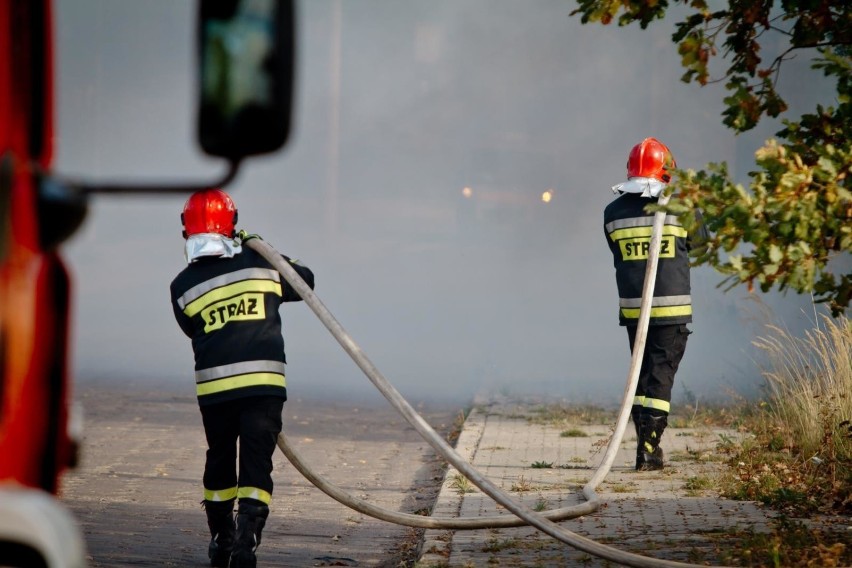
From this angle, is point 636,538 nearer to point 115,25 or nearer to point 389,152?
point 115,25

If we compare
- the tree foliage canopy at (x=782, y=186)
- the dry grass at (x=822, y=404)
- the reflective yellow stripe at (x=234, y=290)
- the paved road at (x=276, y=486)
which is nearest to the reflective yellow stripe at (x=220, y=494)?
the paved road at (x=276, y=486)

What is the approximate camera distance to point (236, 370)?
223 inches

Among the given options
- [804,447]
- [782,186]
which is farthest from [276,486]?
[782,186]

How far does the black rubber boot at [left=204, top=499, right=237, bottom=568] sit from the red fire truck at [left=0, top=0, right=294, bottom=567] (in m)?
3.50

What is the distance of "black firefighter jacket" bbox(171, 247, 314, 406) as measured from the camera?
224 inches

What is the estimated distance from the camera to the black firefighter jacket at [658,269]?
7.88 meters

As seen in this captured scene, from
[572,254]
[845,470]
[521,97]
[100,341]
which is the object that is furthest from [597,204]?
[845,470]

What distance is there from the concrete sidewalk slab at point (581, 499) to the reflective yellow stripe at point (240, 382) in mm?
1057

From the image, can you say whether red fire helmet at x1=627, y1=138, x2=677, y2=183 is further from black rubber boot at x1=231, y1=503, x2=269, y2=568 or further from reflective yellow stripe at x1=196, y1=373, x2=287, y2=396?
black rubber boot at x1=231, y1=503, x2=269, y2=568

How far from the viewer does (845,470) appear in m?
7.09

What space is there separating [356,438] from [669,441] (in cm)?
264

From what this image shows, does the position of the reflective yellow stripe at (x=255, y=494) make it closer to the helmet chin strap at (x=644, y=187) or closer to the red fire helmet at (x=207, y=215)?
the red fire helmet at (x=207, y=215)

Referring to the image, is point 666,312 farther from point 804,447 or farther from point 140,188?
point 140,188

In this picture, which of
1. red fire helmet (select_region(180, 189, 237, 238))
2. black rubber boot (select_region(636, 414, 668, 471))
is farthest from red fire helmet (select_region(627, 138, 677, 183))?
red fire helmet (select_region(180, 189, 237, 238))
